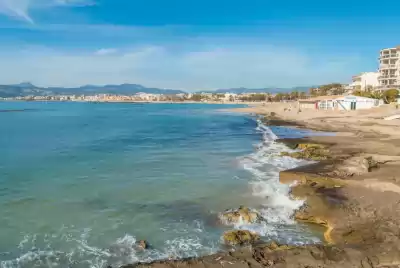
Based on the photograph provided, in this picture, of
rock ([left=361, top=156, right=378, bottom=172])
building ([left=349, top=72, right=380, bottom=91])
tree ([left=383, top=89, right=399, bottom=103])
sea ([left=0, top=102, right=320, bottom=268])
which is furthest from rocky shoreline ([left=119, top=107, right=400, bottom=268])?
building ([left=349, top=72, right=380, bottom=91])

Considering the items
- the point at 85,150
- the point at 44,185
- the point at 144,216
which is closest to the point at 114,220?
the point at 144,216

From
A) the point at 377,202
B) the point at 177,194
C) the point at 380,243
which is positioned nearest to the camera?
the point at 380,243

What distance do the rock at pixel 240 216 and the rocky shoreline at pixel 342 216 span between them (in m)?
1.57

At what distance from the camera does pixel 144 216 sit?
15.4 meters

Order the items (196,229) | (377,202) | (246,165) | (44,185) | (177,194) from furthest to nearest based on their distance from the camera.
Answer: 1. (246,165)
2. (44,185)
3. (177,194)
4. (377,202)
5. (196,229)

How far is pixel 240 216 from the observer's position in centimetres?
1457

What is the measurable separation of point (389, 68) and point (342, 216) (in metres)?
91.0

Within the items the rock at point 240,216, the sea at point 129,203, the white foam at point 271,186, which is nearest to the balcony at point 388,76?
the white foam at point 271,186

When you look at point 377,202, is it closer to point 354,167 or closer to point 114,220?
point 354,167

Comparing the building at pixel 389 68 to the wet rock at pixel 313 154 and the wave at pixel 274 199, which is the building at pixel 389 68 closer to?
the wet rock at pixel 313 154

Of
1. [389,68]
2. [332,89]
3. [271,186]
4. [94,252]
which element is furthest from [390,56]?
[94,252]

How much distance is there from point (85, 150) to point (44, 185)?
44.7 ft

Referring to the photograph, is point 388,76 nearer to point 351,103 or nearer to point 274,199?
point 351,103

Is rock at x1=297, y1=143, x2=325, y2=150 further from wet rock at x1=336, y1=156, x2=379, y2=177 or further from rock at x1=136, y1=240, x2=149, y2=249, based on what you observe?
rock at x1=136, y1=240, x2=149, y2=249
